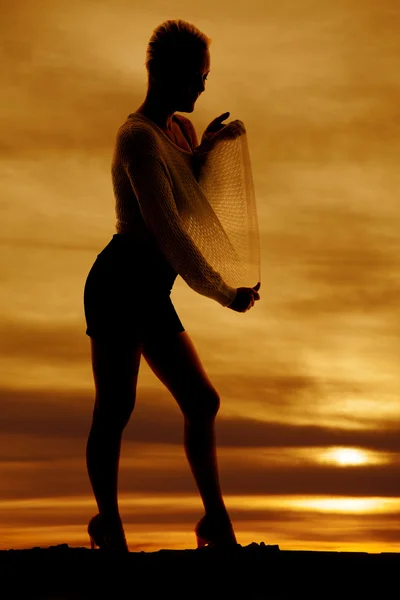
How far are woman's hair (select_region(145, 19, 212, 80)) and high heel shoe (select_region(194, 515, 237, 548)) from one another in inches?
74.7

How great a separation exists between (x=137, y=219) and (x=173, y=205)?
0.18 meters

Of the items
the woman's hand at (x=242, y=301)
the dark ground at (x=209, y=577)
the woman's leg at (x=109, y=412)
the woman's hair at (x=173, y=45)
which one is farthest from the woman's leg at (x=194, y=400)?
the woman's hair at (x=173, y=45)

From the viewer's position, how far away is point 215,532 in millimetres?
5086

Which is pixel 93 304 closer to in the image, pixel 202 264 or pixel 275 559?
pixel 202 264

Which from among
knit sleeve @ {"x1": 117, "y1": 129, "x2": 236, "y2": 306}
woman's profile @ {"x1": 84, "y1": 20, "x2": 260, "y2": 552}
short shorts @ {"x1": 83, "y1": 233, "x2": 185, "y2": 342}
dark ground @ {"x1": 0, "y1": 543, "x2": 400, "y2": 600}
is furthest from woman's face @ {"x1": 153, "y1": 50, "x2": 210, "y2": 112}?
dark ground @ {"x1": 0, "y1": 543, "x2": 400, "y2": 600}

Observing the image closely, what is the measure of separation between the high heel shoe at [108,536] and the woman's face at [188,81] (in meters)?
1.79

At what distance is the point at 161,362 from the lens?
504 centimetres

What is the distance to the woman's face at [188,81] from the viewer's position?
16.4 ft

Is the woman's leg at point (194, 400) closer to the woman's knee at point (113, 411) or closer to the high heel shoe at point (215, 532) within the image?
the high heel shoe at point (215, 532)

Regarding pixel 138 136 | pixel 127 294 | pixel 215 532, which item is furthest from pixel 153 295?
pixel 215 532

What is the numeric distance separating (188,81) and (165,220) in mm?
611

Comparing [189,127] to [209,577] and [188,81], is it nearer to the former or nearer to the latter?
[188,81]

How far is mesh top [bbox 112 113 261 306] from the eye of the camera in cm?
490

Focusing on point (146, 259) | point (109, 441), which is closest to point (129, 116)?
point (146, 259)
